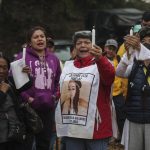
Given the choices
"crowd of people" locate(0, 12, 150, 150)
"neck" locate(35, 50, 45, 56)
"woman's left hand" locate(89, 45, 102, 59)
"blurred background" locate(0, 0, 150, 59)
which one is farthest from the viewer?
"blurred background" locate(0, 0, 150, 59)

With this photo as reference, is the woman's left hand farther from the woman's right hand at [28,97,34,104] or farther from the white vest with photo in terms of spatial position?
the woman's right hand at [28,97,34,104]

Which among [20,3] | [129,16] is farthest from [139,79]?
[20,3]

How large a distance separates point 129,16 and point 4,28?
478 centimetres

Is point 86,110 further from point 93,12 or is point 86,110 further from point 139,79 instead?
point 93,12

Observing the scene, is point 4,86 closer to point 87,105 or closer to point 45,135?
point 87,105

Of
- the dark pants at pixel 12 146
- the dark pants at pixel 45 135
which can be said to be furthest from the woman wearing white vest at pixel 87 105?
the dark pants at pixel 45 135

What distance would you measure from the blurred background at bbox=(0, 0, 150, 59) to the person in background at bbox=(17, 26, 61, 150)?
11.3 m

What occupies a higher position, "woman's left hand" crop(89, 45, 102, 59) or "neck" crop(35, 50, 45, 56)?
"woman's left hand" crop(89, 45, 102, 59)

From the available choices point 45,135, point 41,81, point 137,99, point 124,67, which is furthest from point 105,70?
point 45,135

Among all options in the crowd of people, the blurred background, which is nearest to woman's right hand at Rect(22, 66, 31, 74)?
the crowd of people

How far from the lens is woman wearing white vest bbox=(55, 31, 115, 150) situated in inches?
218

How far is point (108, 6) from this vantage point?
76.7 feet

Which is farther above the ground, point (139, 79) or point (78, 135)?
point (139, 79)

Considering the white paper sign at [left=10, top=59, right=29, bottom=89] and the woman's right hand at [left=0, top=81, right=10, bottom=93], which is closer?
the woman's right hand at [left=0, top=81, right=10, bottom=93]
